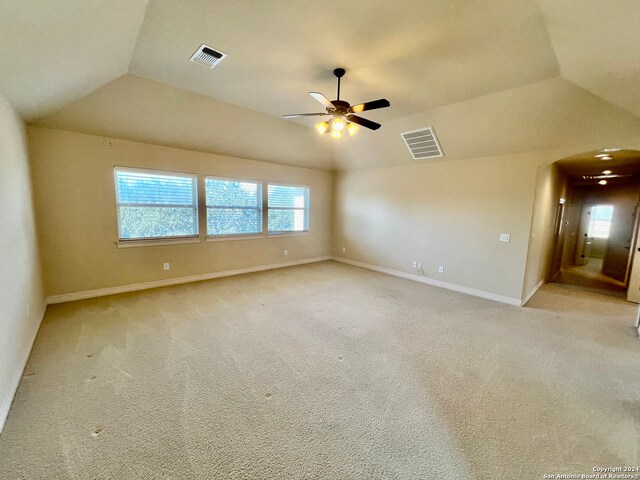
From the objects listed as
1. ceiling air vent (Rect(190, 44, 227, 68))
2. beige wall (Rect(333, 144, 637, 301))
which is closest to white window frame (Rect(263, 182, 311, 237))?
beige wall (Rect(333, 144, 637, 301))

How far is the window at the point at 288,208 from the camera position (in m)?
6.03

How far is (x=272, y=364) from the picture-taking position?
243cm

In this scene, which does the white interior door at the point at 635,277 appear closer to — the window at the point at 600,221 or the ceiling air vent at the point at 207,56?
the window at the point at 600,221

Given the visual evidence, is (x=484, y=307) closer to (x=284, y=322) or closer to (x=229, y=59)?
(x=284, y=322)

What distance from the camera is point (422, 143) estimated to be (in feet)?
15.1

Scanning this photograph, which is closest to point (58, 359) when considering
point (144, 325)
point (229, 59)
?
point (144, 325)

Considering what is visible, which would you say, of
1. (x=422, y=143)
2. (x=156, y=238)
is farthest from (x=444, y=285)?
(x=156, y=238)

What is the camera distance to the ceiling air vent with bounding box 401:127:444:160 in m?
4.37

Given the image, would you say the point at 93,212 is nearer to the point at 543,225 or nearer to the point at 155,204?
the point at 155,204

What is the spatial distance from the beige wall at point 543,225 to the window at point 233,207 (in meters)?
5.14

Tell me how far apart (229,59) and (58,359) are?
346 centimetres

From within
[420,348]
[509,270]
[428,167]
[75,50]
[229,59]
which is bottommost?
[420,348]

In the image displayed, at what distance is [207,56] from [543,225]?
19.6ft

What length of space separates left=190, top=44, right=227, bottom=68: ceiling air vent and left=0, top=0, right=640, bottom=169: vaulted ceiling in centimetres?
8
